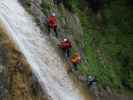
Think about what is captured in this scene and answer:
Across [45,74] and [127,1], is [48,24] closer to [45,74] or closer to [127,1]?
[45,74]

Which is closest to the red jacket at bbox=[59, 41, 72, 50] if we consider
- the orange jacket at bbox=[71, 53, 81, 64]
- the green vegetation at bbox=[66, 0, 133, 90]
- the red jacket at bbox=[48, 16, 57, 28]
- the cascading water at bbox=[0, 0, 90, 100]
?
the orange jacket at bbox=[71, 53, 81, 64]

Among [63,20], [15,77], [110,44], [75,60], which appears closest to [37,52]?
[75,60]

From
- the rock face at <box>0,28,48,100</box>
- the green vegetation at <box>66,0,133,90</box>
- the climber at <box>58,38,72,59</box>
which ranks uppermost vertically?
the rock face at <box>0,28,48,100</box>

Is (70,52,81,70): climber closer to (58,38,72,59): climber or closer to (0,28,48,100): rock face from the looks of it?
(58,38,72,59): climber

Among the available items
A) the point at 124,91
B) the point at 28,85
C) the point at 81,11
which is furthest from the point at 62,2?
the point at 28,85

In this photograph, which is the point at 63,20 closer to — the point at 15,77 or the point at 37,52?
the point at 37,52

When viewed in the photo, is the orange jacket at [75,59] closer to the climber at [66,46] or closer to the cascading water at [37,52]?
the climber at [66,46]

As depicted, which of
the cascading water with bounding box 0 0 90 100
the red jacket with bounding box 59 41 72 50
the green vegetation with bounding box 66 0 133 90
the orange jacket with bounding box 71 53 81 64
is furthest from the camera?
the green vegetation with bounding box 66 0 133 90

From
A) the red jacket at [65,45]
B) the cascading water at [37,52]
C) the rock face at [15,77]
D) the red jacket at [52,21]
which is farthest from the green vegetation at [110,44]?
the rock face at [15,77]

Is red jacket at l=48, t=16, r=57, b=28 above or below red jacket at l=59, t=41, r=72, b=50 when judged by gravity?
above
